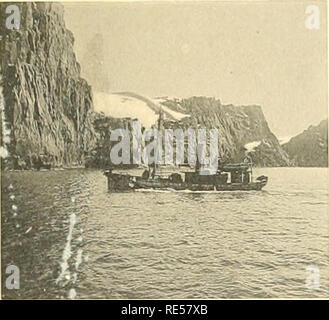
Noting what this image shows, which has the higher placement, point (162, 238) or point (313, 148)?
point (313, 148)

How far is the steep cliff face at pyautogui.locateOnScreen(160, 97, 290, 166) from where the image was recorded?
160cm

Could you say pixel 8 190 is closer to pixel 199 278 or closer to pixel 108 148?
pixel 108 148

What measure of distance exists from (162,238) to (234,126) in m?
0.36

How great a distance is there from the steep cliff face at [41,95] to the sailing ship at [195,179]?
0.45 ft

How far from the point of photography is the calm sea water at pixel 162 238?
1577 millimetres

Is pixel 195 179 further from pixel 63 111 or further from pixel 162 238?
pixel 63 111

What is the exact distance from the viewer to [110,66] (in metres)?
1.62

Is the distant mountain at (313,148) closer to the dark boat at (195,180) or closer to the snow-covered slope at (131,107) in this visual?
the dark boat at (195,180)

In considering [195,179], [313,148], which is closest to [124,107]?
[195,179]

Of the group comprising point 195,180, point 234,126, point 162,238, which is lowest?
point 162,238

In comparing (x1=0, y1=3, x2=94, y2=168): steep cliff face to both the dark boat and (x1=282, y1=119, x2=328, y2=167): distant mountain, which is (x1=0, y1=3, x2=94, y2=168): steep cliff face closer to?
the dark boat

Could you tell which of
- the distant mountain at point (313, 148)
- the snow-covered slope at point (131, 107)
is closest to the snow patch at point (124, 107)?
the snow-covered slope at point (131, 107)

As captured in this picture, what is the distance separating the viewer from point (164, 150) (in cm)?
163

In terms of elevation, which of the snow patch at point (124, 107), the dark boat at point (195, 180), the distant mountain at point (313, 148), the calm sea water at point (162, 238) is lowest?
the calm sea water at point (162, 238)
